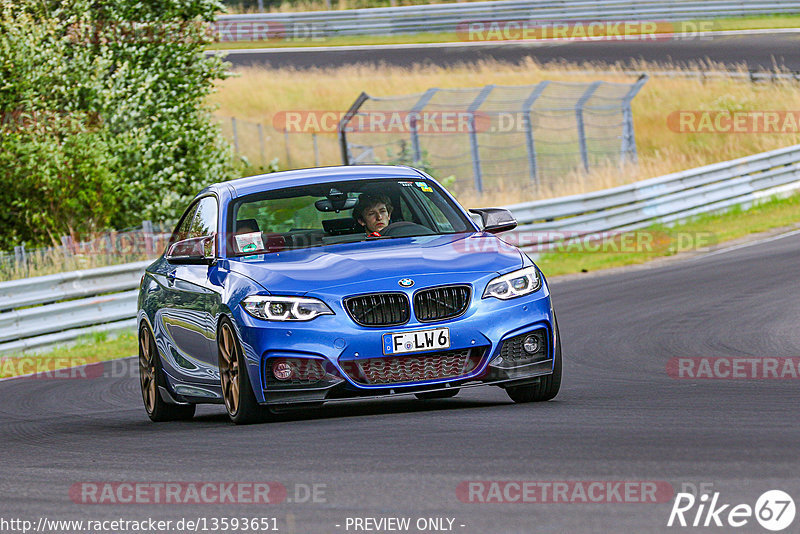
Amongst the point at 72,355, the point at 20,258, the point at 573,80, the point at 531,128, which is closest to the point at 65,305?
the point at 72,355

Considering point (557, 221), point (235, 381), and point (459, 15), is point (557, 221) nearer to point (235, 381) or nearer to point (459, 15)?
point (235, 381)

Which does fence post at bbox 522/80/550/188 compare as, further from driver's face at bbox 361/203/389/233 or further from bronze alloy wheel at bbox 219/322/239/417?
bronze alloy wheel at bbox 219/322/239/417

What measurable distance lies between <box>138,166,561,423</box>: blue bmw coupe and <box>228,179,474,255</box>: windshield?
0.01 meters

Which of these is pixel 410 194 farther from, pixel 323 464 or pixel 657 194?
pixel 657 194

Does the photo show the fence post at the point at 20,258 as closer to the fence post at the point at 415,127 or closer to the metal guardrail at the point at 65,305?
the metal guardrail at the point at 65,305

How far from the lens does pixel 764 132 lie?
32.1 meters

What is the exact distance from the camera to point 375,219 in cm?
941

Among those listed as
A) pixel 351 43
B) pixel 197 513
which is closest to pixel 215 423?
pixel 197 513

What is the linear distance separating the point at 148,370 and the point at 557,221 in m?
12.4

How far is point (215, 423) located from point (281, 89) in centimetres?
3346

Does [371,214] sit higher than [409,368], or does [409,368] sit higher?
[371,214]

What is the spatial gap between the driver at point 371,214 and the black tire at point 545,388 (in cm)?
149

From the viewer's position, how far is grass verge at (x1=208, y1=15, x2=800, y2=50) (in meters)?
43.2

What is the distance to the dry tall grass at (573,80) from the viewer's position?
2896 cm
